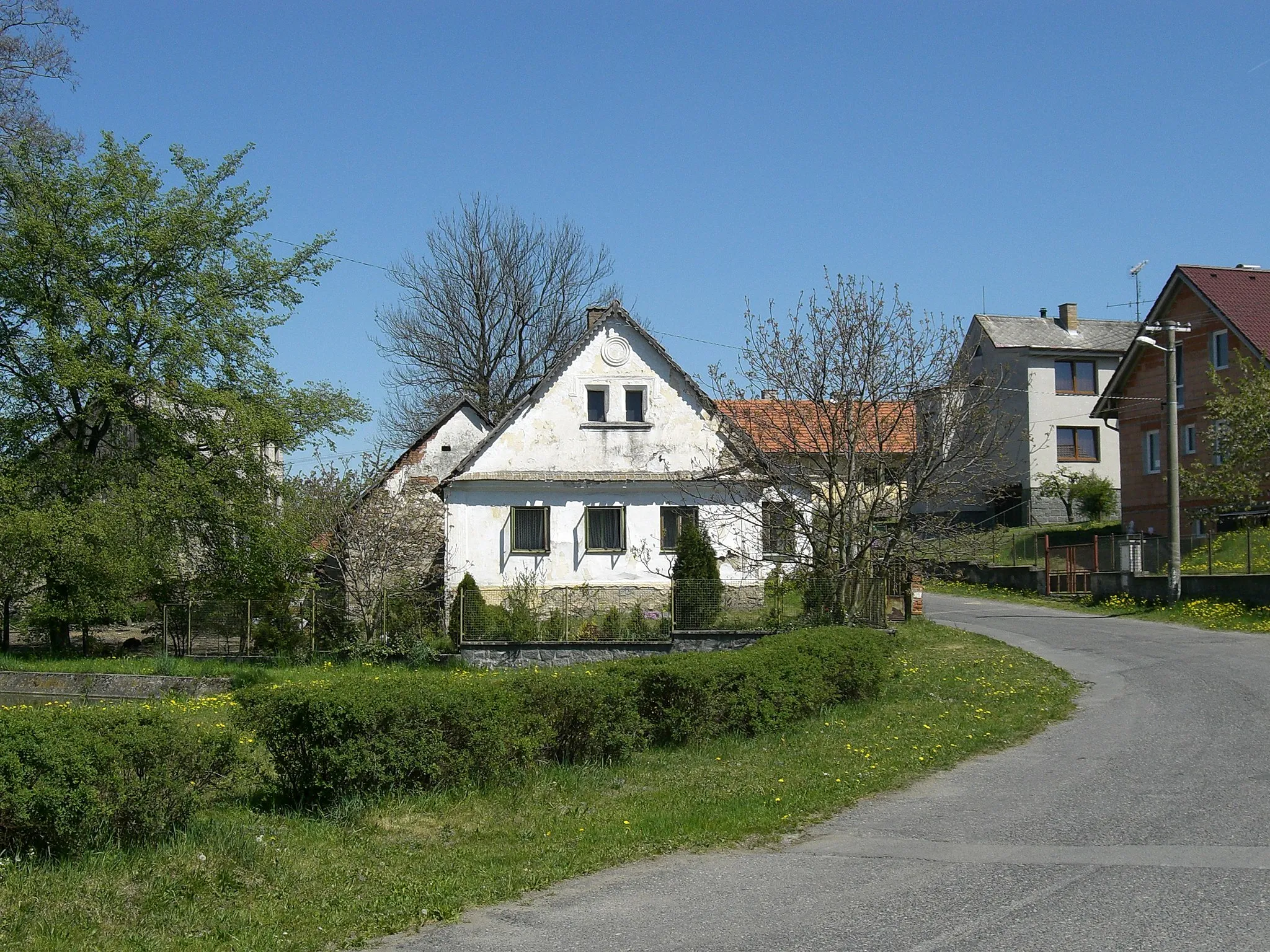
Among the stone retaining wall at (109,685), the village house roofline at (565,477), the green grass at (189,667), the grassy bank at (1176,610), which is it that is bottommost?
the stone retaining wall at (109,685)

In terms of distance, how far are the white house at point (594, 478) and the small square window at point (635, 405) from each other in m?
0.04

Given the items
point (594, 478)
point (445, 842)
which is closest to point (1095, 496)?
point (594, 478)

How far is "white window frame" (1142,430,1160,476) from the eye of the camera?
Answer: 41438mm

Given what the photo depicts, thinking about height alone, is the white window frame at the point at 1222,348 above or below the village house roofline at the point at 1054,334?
below

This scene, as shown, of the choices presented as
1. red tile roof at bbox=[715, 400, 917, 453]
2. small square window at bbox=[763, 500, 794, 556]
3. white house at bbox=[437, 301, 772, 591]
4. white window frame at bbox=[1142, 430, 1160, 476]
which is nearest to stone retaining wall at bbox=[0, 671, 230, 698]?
white house at bbox=[437, 301, 772, 591]

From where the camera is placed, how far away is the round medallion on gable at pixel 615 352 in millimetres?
30734

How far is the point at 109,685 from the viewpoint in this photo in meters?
24.9

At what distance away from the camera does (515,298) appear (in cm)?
4897

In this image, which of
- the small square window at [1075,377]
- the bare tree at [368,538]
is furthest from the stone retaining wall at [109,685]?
the small square window at [1075,377]

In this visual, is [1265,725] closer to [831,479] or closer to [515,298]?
[831,479]

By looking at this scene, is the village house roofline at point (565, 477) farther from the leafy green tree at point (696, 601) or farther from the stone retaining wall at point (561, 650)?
the stone retaining wall at point (561, 650)

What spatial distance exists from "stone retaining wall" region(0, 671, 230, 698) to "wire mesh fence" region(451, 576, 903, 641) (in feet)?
17.4

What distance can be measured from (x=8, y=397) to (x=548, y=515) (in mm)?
12854

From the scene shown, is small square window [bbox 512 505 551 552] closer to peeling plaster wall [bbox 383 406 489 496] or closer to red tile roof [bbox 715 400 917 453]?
peeling plaster wall [bbox 383 406 489 496]
